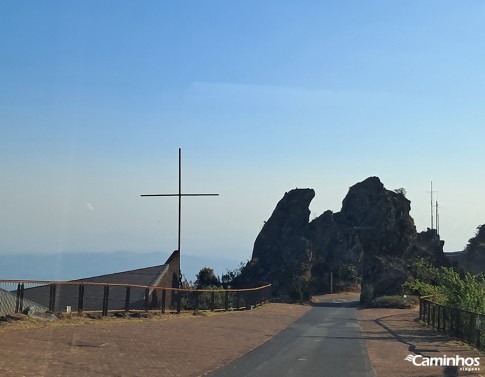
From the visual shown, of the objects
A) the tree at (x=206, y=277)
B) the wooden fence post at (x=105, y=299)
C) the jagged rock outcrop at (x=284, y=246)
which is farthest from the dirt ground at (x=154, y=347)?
the jagged rock outcrop at (x=284, y=246)

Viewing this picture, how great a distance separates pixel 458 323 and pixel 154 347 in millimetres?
11836

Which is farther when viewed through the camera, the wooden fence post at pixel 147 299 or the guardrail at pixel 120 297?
the wooden fence post at pixel 147 299

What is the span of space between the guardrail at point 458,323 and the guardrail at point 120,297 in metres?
12.3

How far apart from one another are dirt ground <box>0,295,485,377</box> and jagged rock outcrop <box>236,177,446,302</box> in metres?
32.4

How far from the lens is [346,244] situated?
7869cm

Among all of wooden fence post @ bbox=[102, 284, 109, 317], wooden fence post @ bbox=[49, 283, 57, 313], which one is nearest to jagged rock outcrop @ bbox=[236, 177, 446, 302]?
wooden fence post @ bbox=[102, 284, 109, 317]

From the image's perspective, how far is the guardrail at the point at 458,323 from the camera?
2062 centimetres

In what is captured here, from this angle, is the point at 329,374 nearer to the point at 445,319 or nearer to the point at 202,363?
the point at 202,363

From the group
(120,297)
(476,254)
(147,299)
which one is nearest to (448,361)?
(147,299)

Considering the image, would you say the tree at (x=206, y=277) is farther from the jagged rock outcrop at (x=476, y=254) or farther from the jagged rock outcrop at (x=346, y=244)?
the jagged rock outcrop at (x=476, y=254)

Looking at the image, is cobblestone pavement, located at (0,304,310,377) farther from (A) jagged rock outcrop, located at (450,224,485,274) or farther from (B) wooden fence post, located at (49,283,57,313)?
(A) jagged rock outcrop, located at (450,224,485,274)

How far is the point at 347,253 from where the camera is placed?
78938mm

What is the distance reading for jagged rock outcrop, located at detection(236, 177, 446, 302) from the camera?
63781mm

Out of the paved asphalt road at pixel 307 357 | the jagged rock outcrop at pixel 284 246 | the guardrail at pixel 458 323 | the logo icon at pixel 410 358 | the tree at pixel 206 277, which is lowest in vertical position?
the paved asphalt road at pixel 307 357
